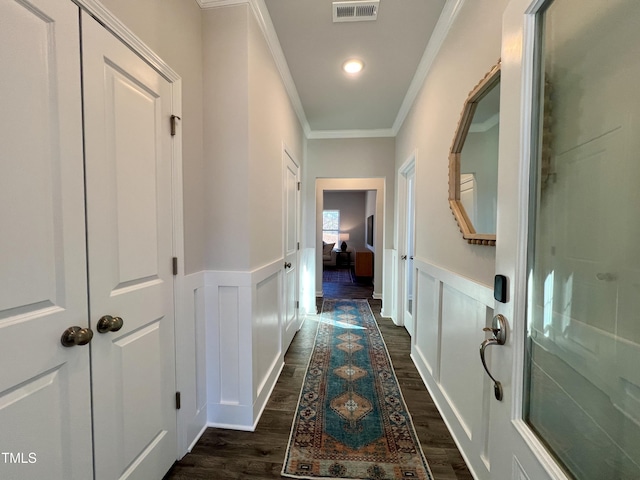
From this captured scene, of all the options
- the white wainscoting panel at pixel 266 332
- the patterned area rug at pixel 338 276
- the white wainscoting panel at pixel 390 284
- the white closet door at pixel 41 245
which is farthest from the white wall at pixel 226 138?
the patterned area rug at pixel 338 276

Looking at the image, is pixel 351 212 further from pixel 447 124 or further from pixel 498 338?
pixel 498 338

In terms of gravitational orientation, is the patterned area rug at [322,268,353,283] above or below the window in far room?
below

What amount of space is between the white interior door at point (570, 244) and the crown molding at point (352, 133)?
113 inches

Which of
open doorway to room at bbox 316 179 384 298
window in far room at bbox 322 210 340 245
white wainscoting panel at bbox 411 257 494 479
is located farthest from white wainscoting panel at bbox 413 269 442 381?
window in far room at bbox 322 210 340 245

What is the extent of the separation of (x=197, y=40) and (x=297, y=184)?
5.53 feet

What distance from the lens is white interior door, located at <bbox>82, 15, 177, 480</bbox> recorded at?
90cm

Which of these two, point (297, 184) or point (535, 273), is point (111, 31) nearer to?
point (535, 273)

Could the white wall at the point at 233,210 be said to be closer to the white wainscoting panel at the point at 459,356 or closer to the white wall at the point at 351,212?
the white wainscoting panel at the point at 459,356

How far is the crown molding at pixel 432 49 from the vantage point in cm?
156

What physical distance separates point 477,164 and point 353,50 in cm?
133

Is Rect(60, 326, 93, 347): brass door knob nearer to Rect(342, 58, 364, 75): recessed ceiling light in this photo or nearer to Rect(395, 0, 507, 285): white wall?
Rect(395, 0, 507, 285): white wall

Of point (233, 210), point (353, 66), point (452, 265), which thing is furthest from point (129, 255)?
point (353, 66)

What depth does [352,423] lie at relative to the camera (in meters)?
1.62

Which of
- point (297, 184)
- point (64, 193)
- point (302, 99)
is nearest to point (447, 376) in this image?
point (64, 193)
